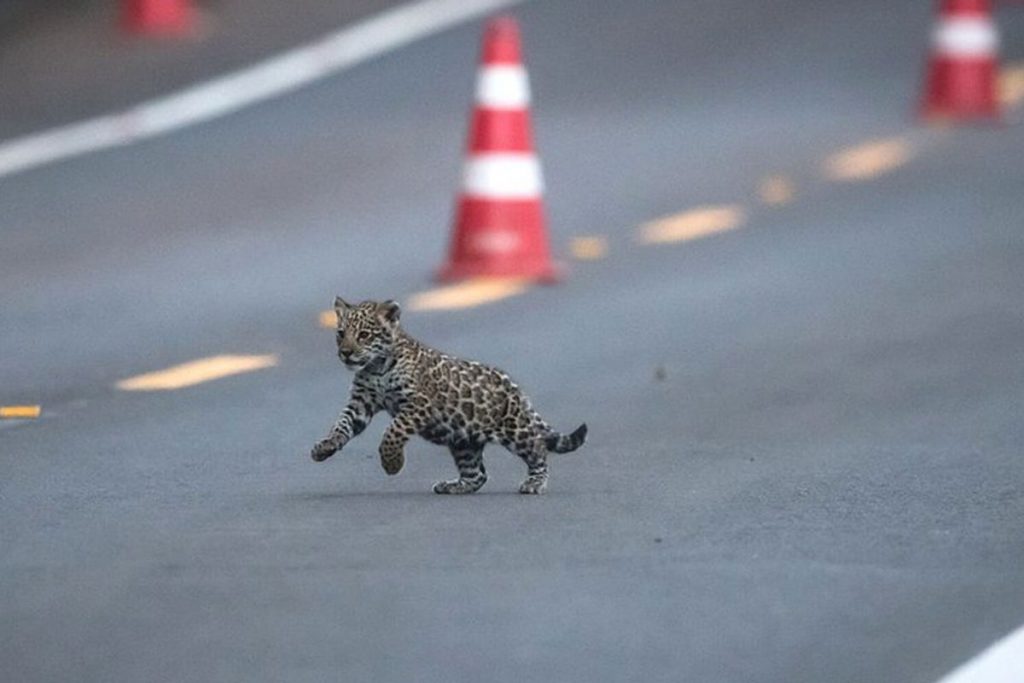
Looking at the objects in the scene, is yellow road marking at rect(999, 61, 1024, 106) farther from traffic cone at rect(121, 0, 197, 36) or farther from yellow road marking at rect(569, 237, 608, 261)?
yellow road marking at rect(569, 237, 608, 261)

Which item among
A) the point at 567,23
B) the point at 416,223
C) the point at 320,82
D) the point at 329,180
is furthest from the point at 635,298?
A: the point at 567,23

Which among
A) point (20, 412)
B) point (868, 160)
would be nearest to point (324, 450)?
point (20, 412)

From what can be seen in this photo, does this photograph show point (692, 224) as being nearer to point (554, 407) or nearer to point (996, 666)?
point (554, 407)

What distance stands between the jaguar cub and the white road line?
887 centimetres

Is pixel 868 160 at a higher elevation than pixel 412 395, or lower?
higher

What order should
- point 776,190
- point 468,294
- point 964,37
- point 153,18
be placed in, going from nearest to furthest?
1. point 468,294
2. point 776,190
3. point 964,37
4. point 153,18

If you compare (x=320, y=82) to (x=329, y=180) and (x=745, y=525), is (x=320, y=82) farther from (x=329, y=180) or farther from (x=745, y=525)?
(x=745, y=525)

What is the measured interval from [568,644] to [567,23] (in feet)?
53.7

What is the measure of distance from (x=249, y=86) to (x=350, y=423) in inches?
450

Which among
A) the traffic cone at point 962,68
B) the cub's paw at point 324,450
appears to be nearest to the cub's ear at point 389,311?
the cub's paw at point 324,450

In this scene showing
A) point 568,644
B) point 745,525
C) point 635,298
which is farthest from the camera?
point 635,298

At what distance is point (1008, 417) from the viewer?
9.65 metres

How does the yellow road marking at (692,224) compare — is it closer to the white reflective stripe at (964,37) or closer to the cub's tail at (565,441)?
the white reflective stripe at (964,37)

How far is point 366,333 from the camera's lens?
7801 mm
